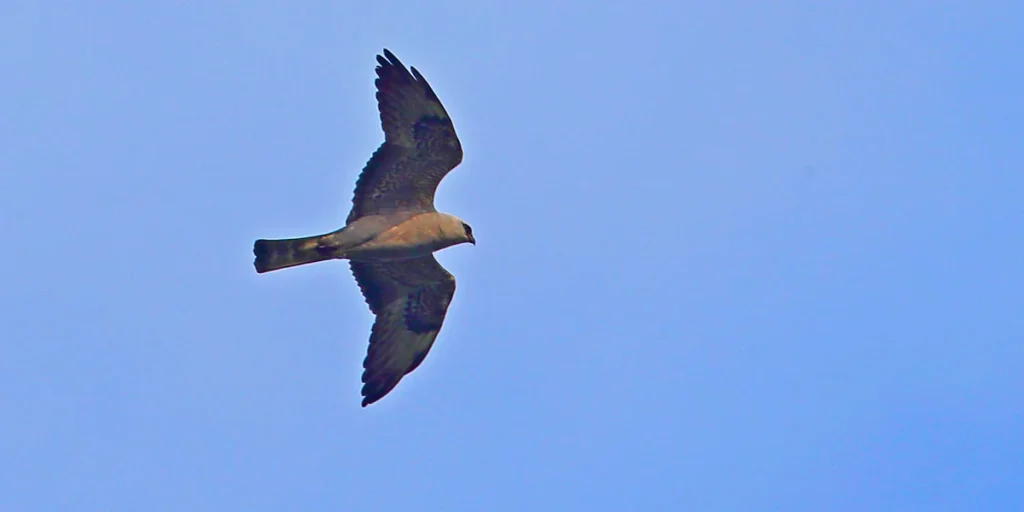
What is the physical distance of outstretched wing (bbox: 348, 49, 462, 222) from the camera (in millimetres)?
15039

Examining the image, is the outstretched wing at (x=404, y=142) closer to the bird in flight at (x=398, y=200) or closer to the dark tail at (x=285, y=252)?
the bird in flight at (x=398, y=200)

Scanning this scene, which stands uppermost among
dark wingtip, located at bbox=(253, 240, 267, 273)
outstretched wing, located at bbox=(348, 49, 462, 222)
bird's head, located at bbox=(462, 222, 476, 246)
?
outstretched wing, located at bbox=(348, 49, 462, 222)

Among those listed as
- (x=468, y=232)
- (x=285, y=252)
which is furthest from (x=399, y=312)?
(x=285, y=252)

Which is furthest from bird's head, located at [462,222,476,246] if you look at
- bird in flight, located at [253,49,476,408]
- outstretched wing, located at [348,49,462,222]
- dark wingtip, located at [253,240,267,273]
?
dark wingtip, located at [253,240,267,273]

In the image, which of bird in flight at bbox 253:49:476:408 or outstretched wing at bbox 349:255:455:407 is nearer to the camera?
bird in flight at bbox 253:49:476:408

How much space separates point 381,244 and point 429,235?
2.05ft

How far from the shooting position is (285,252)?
49.3 feet

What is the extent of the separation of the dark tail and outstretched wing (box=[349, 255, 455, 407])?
1.18 m

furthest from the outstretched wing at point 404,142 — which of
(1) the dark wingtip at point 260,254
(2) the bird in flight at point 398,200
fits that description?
(1) the dark wingtip at point 260,254

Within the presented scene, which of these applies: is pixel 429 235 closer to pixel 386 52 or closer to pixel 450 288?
pixel 450 288

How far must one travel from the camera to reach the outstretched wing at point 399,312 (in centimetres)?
1616

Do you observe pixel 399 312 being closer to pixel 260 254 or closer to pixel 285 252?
pixel 285 252

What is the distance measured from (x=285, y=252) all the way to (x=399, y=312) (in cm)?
210

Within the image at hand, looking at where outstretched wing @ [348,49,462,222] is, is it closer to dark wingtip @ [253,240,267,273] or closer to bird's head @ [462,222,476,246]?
bird's head @ [462,222,476,246]
